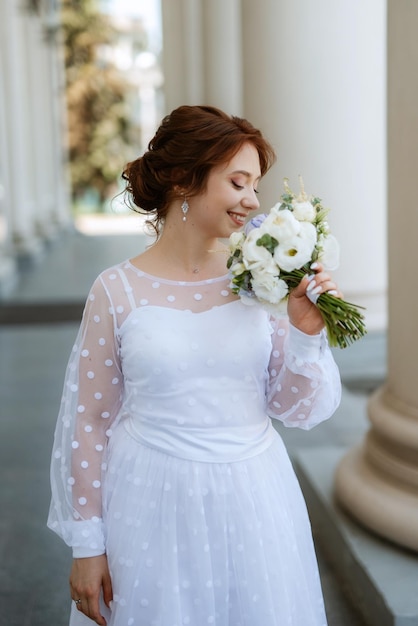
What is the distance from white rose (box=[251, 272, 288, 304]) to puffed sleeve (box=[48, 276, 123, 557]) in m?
0.40

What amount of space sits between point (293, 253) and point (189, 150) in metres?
0.38

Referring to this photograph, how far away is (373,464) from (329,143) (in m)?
4.49

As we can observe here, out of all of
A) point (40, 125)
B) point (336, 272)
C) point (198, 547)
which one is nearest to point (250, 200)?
point (198, 547)

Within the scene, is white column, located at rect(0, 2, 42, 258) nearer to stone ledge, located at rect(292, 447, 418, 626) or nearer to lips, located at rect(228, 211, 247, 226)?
stone ledge, located at rect(292, 447, 418, 626)

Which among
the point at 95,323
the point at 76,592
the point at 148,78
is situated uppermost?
the point at 148,78

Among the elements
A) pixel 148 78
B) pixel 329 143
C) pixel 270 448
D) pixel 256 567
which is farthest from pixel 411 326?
pixel 148 78

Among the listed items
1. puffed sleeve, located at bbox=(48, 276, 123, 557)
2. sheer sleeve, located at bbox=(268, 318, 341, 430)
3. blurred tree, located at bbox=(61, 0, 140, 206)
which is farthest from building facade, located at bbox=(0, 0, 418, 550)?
blurred tree, located at bbox=(61, 0, 140, 206)

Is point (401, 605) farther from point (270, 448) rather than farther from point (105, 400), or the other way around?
point (105, 400)

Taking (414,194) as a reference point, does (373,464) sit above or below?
below

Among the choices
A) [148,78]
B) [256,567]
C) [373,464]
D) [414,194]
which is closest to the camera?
[256,567]

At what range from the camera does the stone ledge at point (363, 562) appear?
296cm

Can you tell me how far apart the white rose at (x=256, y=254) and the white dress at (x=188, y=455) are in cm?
20

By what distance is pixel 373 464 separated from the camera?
12.0 feet

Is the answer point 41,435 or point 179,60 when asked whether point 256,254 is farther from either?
point 179,60
